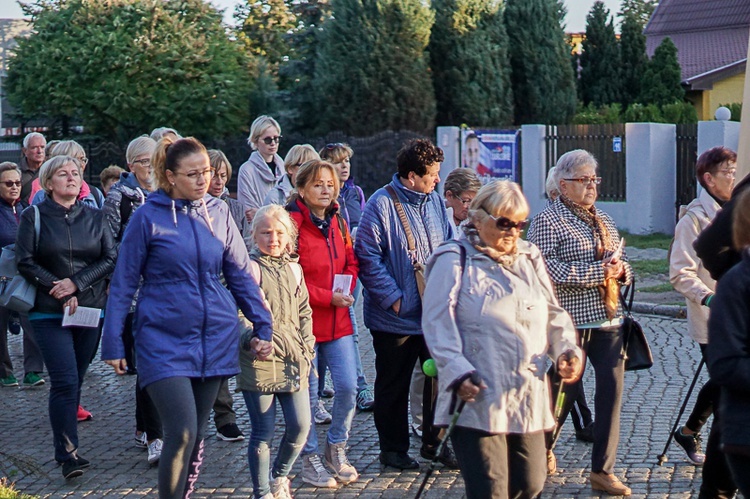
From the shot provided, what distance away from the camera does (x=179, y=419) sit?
5.09m

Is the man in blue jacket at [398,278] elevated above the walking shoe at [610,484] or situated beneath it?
elevated above

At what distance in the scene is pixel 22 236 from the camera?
22.6 feet

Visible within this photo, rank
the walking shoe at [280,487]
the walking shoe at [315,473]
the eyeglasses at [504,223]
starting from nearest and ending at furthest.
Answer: the eyeglasses at [504,223], the walking shoe at [280,487], the walking shoe at [315,473]

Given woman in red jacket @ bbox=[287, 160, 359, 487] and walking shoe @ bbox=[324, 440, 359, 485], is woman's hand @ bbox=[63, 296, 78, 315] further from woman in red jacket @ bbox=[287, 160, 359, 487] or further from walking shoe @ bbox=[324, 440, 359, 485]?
walking shoe @ bbox=[324, 440, 359, 485]

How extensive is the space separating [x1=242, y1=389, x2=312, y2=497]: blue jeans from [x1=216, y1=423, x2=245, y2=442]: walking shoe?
1676 millimetres

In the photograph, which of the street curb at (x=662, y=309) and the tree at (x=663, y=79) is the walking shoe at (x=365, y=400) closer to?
the street curb at (x=662, y=309)

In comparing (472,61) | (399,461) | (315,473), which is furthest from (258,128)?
(472,61)

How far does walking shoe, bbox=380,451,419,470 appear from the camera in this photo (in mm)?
6641

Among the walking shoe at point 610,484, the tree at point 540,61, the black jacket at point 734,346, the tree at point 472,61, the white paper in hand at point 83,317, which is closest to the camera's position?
the black jacket at point 734,346

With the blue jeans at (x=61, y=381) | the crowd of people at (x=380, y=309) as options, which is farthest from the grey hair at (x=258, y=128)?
the blue jeans at (x=61, y=381)

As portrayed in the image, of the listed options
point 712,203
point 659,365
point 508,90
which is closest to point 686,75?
point 508,90

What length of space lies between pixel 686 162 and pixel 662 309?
9157mm

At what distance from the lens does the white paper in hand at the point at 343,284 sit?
642cm

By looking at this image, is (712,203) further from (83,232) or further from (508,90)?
(508,90)
